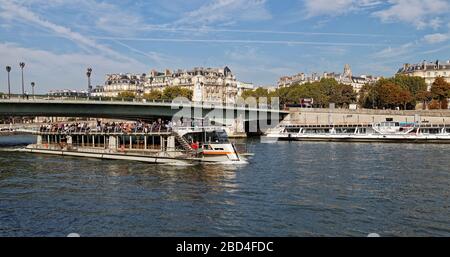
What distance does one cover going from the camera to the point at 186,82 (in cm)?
16000

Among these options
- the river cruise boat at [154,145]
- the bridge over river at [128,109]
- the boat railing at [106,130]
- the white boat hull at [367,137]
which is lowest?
the white boat hull at [367,137]

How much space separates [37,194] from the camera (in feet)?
89.7

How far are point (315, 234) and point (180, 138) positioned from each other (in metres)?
23.7

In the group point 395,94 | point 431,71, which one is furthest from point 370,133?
point 431,71

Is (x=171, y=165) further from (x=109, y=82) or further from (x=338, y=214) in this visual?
(x=109, y=82)

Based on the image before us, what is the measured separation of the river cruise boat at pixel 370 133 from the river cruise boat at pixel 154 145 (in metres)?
31.9

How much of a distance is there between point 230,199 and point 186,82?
137m

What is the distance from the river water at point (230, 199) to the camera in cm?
1919

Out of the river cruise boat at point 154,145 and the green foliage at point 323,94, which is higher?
the green foliage at point 323,94

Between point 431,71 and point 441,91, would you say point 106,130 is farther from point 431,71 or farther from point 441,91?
point 431,71

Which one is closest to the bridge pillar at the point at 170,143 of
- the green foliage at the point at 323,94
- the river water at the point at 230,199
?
the river water at the point at 230,199

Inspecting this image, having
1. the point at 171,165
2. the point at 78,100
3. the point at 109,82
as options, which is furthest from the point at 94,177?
the point at 109,82

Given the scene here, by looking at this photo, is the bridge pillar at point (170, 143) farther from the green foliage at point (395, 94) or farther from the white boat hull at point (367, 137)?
the green foliage at point (395, 94)
